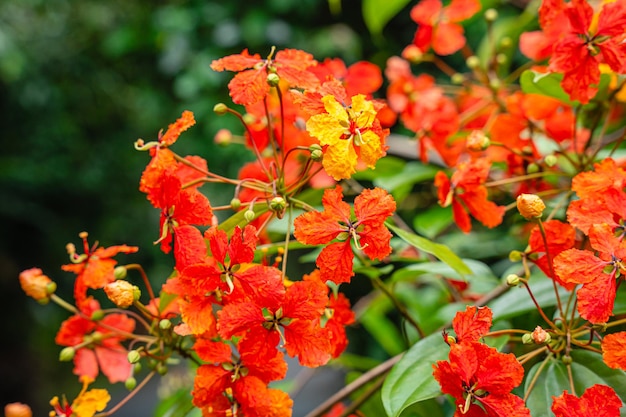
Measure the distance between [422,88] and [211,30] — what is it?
1.67 metres

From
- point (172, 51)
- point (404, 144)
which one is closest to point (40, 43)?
point (172, 51)

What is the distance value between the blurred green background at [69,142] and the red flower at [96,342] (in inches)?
77.6

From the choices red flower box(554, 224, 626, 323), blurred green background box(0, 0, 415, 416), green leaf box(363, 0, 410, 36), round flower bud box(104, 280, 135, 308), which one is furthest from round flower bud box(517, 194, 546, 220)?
blurred green background box(0, 0, 415, 416)

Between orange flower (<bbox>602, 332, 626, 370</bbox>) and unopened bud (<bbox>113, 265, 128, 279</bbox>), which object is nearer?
orange flower (<bbox>602, 332, 626, 370</bbox>)

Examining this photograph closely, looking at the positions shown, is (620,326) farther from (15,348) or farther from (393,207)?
(15,348)

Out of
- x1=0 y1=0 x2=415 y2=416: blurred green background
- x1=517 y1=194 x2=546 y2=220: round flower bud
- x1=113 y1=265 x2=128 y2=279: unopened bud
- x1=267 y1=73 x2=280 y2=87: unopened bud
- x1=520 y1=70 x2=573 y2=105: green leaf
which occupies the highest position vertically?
x1=267 y1=73 x2=280 y2=87: unopened bud

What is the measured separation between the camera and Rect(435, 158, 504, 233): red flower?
65 cm

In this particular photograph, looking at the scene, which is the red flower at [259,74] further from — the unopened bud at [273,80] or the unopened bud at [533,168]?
the unopened bud at [533,168]

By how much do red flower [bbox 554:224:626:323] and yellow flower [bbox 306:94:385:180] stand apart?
0.56 ft

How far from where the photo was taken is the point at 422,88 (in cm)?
102

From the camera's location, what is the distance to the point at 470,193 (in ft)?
2.17

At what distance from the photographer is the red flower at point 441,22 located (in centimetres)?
94

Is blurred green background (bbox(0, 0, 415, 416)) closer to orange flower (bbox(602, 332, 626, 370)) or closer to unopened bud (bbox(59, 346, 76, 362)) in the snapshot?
unopened bud (bbox(59, 346, 76, 362))

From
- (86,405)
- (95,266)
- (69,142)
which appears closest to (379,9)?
(95,266)
